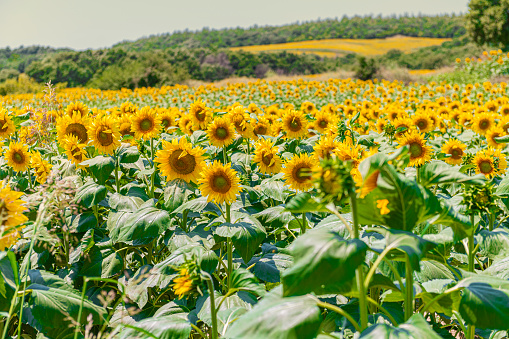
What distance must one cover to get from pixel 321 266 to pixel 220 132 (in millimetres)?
2362

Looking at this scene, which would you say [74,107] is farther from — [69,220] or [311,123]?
[311,123]

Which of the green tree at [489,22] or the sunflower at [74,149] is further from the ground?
the green tree at [489,22]

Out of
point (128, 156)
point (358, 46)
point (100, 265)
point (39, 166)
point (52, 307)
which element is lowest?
point (100, 265)

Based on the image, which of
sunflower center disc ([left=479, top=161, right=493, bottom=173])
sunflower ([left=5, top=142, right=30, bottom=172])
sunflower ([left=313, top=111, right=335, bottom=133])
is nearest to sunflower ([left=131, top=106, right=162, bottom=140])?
sunflower ([left=5, top=142, right=30, bottom=172])

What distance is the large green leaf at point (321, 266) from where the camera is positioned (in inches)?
40.1

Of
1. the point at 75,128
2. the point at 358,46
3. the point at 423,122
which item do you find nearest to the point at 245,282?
the point at 75,128

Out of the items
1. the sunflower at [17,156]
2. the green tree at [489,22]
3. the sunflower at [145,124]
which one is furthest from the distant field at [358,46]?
the sunflower at [17,156]

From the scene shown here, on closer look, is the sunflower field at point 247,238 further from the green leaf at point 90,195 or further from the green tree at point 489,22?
the green tree at point 489,22

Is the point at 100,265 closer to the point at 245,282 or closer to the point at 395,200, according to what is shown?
the point at 245,282

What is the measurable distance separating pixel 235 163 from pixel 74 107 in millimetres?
1512

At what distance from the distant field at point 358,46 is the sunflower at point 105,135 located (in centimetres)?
5451

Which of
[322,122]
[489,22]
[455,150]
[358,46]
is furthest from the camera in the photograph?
[358,46]

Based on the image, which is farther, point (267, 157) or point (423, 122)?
point (423, 122)

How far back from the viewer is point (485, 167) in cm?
335
